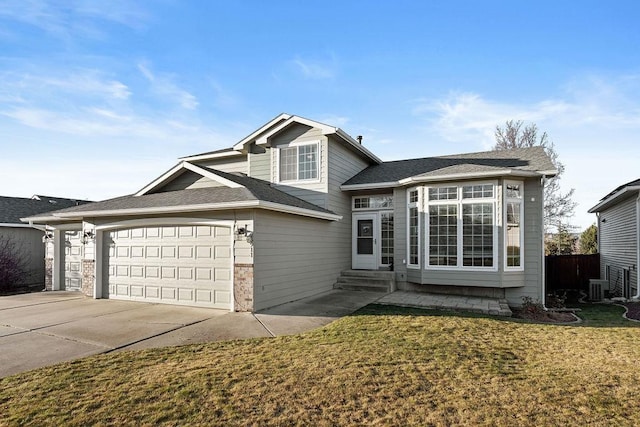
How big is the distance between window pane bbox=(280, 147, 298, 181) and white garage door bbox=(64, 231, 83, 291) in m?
7.92

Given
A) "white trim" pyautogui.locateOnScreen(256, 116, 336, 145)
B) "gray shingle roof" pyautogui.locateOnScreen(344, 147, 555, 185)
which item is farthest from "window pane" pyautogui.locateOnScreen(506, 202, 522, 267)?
"white trim" pyautogui.locateOnScreen(256, 116, 336, 145)

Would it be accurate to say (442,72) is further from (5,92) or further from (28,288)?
(28,288)

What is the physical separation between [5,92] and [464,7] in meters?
12.8

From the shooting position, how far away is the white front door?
1316cm

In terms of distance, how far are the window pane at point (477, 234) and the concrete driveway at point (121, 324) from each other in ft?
10.1

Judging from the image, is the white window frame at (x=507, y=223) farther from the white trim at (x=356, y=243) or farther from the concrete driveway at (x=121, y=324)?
the white trim at (x=356, y=243)

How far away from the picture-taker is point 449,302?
9727mm

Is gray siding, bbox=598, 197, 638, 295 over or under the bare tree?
under

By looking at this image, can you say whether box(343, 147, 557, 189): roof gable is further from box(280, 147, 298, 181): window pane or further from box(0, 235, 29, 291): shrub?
box(0, 235, 29, 291): shrub

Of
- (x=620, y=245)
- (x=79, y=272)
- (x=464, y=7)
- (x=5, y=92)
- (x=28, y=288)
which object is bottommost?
(x=28, y=288)

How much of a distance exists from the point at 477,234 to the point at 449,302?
228 centimetres

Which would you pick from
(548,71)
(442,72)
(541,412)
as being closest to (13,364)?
(541,412)

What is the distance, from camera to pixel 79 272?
13086mm

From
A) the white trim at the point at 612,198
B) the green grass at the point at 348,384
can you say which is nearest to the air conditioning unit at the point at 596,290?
the white trim at the point at 612,198
